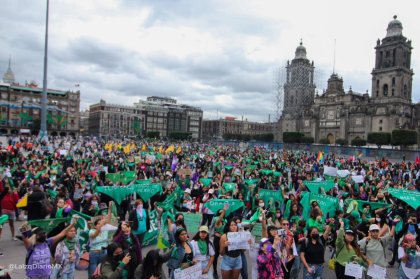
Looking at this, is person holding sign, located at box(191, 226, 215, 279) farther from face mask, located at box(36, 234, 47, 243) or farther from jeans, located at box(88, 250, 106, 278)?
face mask, located at box(36, 234, 47, 243)

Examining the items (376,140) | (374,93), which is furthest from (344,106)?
(376,140)

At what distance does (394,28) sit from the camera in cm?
8556

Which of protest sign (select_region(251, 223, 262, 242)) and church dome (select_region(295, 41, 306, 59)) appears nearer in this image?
protest sign (select_region(251, 223, 262, 242))

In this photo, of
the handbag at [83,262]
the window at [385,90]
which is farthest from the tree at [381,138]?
the handbag at [83,262]

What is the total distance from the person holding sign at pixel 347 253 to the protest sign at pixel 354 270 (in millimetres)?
149

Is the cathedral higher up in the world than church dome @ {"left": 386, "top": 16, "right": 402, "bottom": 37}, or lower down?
lower down

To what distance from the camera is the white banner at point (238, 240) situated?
18.7 ft

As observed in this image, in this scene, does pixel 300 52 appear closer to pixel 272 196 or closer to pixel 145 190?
pixel 272 196

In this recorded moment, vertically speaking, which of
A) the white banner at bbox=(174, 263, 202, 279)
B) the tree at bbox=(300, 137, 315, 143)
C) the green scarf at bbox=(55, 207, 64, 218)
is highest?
the tree at bbox=(300, 137, 315, 143)

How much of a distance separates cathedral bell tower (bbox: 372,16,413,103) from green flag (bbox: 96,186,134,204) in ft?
275

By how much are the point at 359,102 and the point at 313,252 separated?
87.8 meters

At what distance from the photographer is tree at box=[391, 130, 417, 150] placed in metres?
61.6

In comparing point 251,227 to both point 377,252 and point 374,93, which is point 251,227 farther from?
point 374,93

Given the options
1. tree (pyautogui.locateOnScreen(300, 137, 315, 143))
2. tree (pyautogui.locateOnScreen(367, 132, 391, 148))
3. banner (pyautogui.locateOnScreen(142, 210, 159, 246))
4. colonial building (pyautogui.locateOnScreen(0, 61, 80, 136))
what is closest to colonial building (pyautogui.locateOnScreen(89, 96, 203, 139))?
colonial building (pyautogui.locateOnScreen(0, 61, 80, 136))
